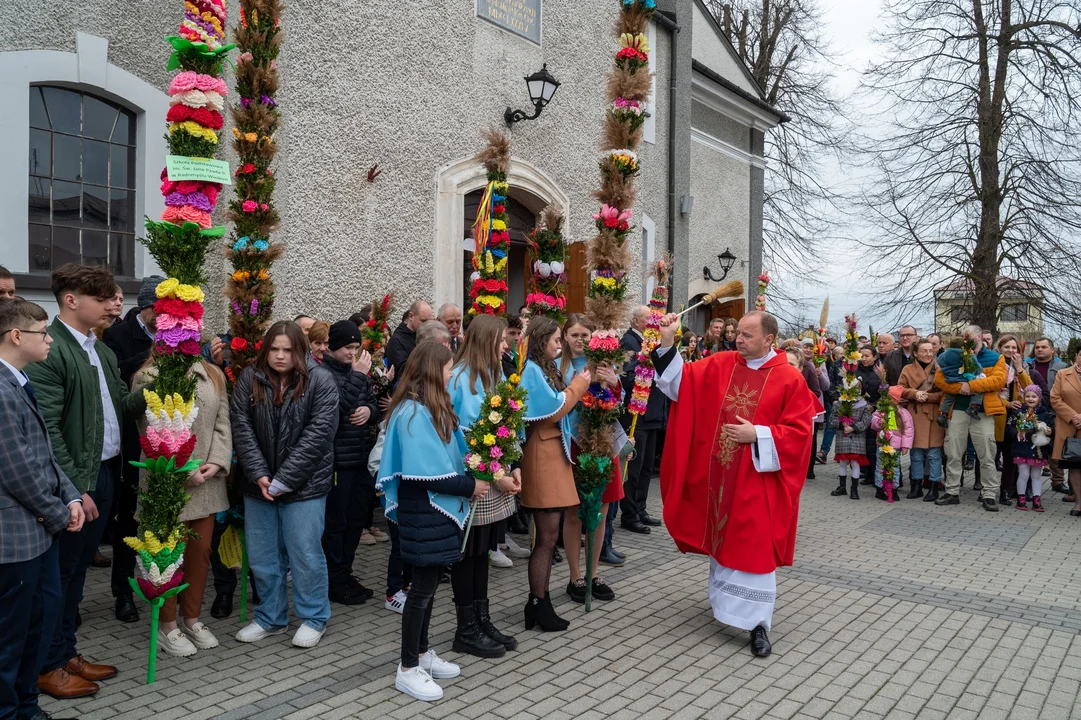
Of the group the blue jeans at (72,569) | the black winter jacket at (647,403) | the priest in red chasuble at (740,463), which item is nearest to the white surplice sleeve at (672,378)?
the priest in red chasuble at (740,463)

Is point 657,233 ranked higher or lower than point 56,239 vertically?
higher

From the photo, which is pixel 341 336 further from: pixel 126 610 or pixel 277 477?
pixel 126 610

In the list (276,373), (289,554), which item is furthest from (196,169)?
(289,554)

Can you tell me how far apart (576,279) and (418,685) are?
7.76 metres

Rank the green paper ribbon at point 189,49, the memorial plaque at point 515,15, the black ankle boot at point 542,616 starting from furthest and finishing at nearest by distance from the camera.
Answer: the memorial plaque at point 515,15
the black ankle boot at point 542,616
the green paper ribbon at point 189,49

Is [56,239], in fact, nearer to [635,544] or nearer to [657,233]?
[635,544]

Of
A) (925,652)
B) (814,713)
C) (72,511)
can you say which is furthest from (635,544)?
(72,511)

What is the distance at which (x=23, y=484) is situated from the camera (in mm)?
3422

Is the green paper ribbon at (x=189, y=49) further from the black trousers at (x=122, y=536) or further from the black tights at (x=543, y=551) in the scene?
the black tights at (x=543, y=551)

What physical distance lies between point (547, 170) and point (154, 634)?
859 centimetres

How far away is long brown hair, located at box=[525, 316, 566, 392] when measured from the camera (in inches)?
210

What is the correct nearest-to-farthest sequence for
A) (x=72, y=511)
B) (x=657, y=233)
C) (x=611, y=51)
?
1. (x=72, y=511)
2. (x=611, y=51)
3. (x=657, y=233)

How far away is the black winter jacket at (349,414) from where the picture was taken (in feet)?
19.1

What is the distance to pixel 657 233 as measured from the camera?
14.2 metres
